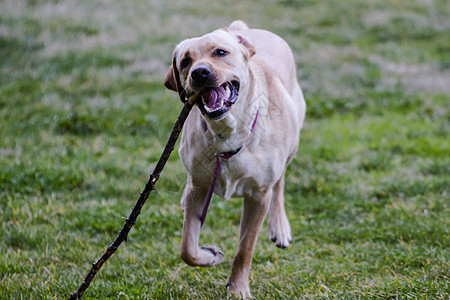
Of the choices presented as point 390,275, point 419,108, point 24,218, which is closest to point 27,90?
point 24,218

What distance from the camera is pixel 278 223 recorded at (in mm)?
5621

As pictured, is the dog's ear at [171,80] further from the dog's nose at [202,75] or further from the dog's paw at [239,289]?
the dog's paw at [239,289]

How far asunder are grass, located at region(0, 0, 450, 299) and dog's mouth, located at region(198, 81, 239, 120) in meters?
1.39

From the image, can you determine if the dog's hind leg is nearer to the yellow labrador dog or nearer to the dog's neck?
the yellow labrador dog

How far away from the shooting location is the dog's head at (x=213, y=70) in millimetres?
3871

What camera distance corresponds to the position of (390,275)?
15.1ft

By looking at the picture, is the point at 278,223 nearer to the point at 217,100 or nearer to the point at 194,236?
the point at 194,236

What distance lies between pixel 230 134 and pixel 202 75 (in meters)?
0.57

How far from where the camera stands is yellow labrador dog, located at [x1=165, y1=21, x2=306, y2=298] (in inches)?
158

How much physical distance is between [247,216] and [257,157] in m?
0.57

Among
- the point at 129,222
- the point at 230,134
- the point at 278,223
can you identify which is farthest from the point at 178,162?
the point at 129,222

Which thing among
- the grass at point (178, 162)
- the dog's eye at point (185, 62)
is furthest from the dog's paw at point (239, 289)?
the dog's eye at point (185, 62)

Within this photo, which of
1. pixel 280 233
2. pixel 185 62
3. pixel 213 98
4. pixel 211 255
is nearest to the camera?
pixel 213 98

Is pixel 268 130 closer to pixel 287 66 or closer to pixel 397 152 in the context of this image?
pixel 287 66
